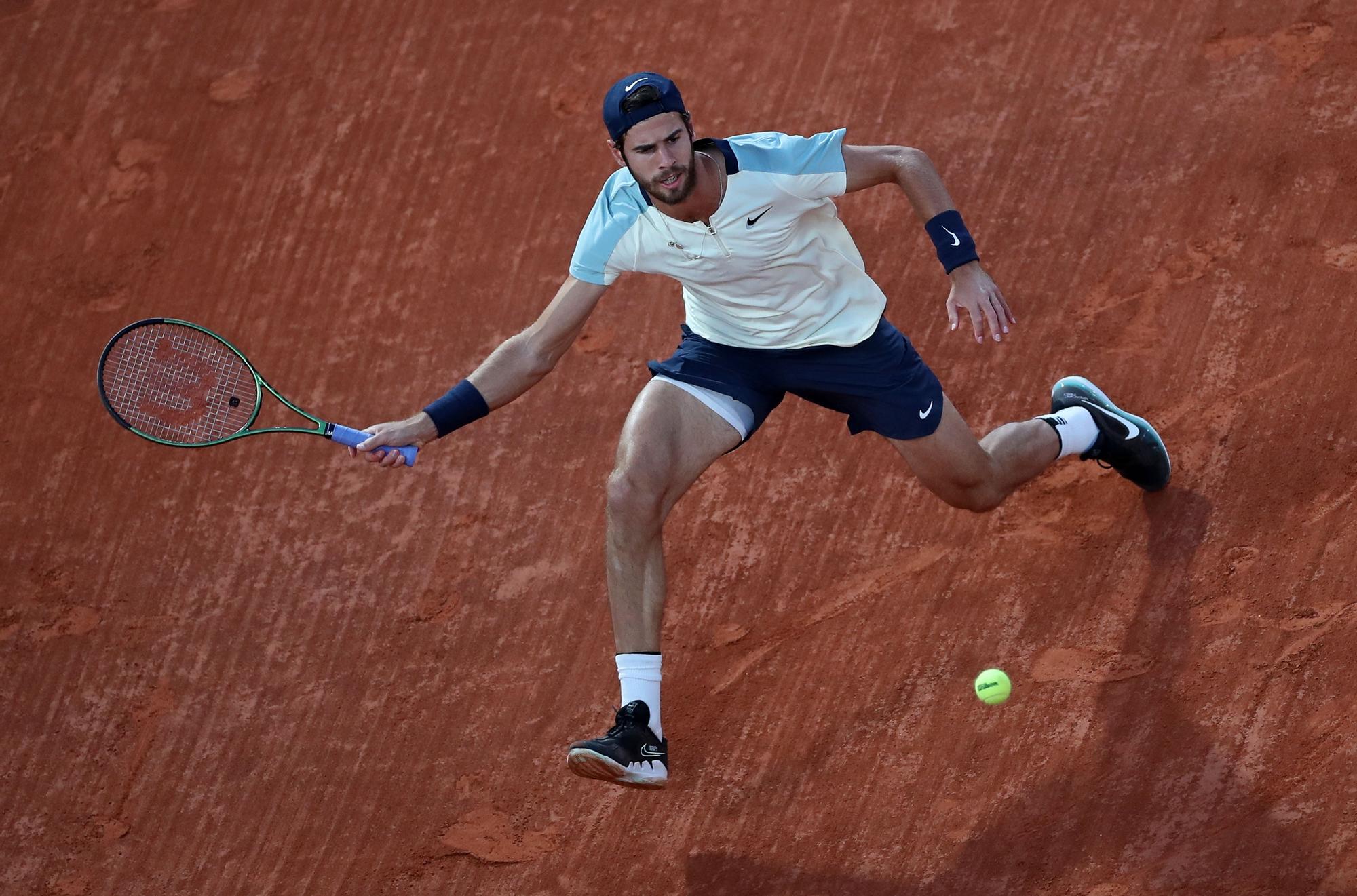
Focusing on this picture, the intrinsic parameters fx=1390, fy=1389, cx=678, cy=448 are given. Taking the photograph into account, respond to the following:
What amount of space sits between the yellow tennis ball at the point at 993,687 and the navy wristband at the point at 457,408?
1927 mm

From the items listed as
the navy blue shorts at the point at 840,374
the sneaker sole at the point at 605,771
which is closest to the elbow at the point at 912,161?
the navy blue shorts at the point at 840,374

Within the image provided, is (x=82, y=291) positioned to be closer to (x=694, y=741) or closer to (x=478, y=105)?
(x=478, y=105)

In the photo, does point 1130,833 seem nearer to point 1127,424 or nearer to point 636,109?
point 1127,424

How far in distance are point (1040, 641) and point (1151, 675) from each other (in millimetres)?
390

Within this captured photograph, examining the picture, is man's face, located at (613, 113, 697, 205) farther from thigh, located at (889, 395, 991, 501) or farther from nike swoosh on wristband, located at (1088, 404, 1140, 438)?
nike swoosh on wristband, located at (1088, 404, 1140, 438)

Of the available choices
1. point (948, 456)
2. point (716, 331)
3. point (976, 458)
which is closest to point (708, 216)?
point (716, 331)

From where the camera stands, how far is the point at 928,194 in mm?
4320

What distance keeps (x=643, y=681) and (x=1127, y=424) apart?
214cm

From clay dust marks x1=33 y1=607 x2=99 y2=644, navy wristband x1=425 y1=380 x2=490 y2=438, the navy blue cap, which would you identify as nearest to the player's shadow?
navy wristband x1=425 y1=380 x2=490 y2=438

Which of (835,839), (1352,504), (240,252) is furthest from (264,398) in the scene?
(1352,504)

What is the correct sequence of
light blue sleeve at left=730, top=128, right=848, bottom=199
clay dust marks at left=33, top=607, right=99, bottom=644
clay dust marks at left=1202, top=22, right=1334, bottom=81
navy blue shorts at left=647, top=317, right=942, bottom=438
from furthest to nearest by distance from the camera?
1. clay dust marks at left=1202, top=22, right=1334, bottom=81
2. clay dust marks at left=33, top=607, right=99, bottom=644
3. navy blue shorts at left=647, top=317, right=942, bottom=438
4. light blue sleeve at left=730, top=128, right=848, bottom=199

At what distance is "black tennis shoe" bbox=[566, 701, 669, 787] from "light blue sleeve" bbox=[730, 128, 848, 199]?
1636 mm

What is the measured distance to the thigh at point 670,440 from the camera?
4.18 meters

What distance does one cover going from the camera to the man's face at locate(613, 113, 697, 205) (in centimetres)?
402
